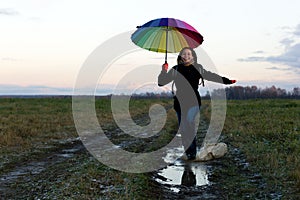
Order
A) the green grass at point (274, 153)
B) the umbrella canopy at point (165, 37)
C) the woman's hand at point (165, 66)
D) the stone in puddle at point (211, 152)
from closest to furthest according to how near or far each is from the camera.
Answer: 1. the green grass at point (274, 153)
2. the woman's hand at point (165, 66)
3. the umbrella canopy at point (165, 37)
4. the stone in puddle at point (211, 152)

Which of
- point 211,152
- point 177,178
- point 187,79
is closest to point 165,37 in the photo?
point 187,79

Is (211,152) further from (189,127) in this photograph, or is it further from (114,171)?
(114,171)

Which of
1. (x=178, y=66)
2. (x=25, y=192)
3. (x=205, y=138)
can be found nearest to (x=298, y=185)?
(x=178, y=66)

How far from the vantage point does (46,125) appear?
60.5 ft

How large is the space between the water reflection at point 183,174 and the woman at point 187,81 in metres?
0.71

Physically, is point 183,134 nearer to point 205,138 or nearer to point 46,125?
point 205,138

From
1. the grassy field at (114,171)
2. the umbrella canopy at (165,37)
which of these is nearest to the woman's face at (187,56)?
the umbrella canopy at (165,37)

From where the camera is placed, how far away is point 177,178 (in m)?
8.18

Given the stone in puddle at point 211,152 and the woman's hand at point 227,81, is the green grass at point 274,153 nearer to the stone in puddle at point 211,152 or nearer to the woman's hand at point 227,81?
the stone in puddle at point 211,152

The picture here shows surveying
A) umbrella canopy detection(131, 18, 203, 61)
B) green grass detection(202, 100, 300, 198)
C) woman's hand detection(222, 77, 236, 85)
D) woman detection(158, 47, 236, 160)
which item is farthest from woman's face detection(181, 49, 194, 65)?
green grass detection(202, 100, 300, 198)

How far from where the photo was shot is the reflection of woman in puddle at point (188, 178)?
7.76 meters

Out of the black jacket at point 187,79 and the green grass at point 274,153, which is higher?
the black jacket at point 187,79

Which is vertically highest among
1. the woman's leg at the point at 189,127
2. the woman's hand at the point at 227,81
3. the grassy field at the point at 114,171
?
the woman's hand at the point at 227,81

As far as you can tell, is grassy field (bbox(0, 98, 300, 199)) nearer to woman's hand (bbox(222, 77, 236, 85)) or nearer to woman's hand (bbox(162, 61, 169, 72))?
woman's hand (bbox(222, 77, 236, 85))
